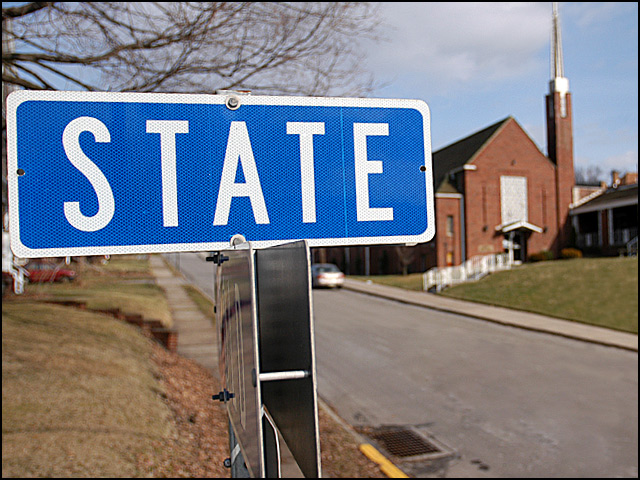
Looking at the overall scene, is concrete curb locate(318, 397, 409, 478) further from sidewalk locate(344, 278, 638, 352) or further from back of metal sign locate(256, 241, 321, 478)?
sidewalk locate(344, 278, 638, 352)

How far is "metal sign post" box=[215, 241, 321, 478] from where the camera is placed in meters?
1.03

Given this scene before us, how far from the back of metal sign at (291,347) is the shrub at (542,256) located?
35.4m

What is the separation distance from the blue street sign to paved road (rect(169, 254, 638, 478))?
569 centimetres

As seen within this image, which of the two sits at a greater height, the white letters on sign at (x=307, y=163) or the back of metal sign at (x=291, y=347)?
the white letters on sign at (x=307, y=163)

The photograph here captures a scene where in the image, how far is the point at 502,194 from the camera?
34156 millimetres

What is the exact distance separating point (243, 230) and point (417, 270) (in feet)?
106

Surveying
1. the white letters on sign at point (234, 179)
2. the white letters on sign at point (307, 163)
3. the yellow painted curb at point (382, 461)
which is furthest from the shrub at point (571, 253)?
the white letters on sign at point (234, 179)

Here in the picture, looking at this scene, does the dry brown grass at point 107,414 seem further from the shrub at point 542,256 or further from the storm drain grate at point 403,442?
the shrub at point 542,256

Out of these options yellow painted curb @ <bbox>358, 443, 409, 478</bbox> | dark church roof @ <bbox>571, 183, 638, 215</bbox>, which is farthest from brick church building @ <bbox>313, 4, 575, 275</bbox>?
yellow painted curb @ <bbox>358, 443, 409, 478</bbox>

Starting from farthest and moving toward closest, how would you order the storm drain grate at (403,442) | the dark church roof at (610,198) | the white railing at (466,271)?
the dark church roof at (610,198) < the white railing at (466,271) < the storm drain grate at (403,442)

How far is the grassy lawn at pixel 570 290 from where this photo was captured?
61.4ft

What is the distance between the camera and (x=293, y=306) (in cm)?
110

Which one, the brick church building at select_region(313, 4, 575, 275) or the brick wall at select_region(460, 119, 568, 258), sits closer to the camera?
the brick church building at select_region(313, 4, 575, 275)

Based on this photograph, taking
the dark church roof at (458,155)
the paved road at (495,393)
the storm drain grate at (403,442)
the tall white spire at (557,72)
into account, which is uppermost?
the tall white spire at (557,72)
